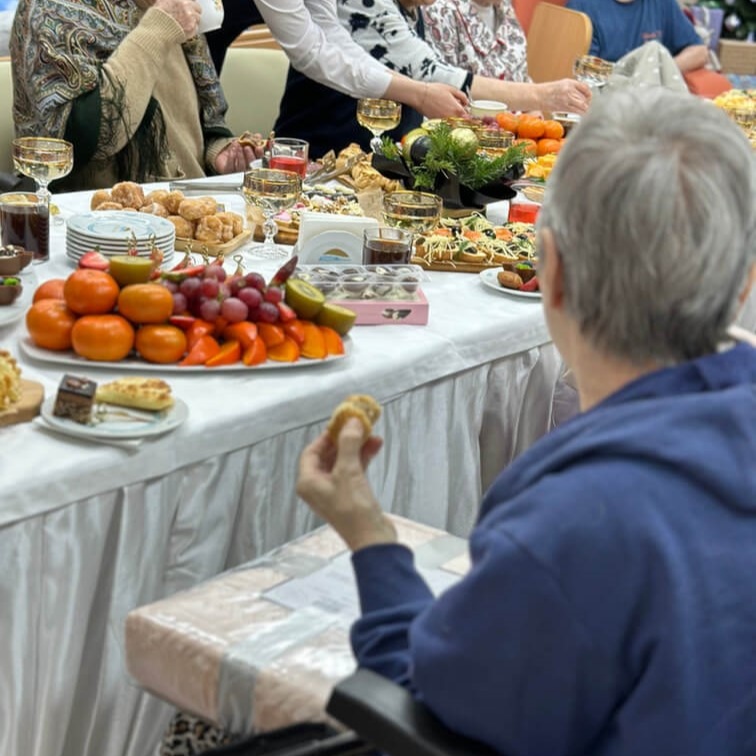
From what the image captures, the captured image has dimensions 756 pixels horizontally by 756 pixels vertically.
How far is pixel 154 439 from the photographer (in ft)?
5.00

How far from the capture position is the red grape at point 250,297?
5.80 ft

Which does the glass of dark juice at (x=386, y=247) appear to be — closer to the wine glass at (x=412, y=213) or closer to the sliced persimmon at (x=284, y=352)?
the wine glass at (x=412, y=213)

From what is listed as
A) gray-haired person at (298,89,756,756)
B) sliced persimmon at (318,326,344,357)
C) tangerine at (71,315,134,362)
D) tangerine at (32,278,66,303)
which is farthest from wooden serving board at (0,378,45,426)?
gray-haired person at (298,89,756,756)

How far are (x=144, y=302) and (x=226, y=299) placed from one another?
12cm

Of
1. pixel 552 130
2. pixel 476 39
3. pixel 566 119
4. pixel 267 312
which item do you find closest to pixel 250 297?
pixel 267 312

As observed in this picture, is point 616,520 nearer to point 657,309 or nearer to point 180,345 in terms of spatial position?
point 657,309

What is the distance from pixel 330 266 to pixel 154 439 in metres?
0.64

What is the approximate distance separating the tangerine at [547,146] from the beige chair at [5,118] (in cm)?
140

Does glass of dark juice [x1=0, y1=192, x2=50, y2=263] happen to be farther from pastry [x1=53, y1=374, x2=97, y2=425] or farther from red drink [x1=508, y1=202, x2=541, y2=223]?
red drink [x1=508, y1=202, x2=541, y2=223]

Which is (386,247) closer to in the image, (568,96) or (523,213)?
(523,213)

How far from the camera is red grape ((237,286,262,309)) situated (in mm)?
1767

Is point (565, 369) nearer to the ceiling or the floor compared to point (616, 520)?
nearer to the floor

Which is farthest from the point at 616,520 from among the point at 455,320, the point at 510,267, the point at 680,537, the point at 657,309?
the point at 510,267

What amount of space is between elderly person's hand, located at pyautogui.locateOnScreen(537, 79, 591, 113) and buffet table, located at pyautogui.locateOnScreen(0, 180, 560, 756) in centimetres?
187
